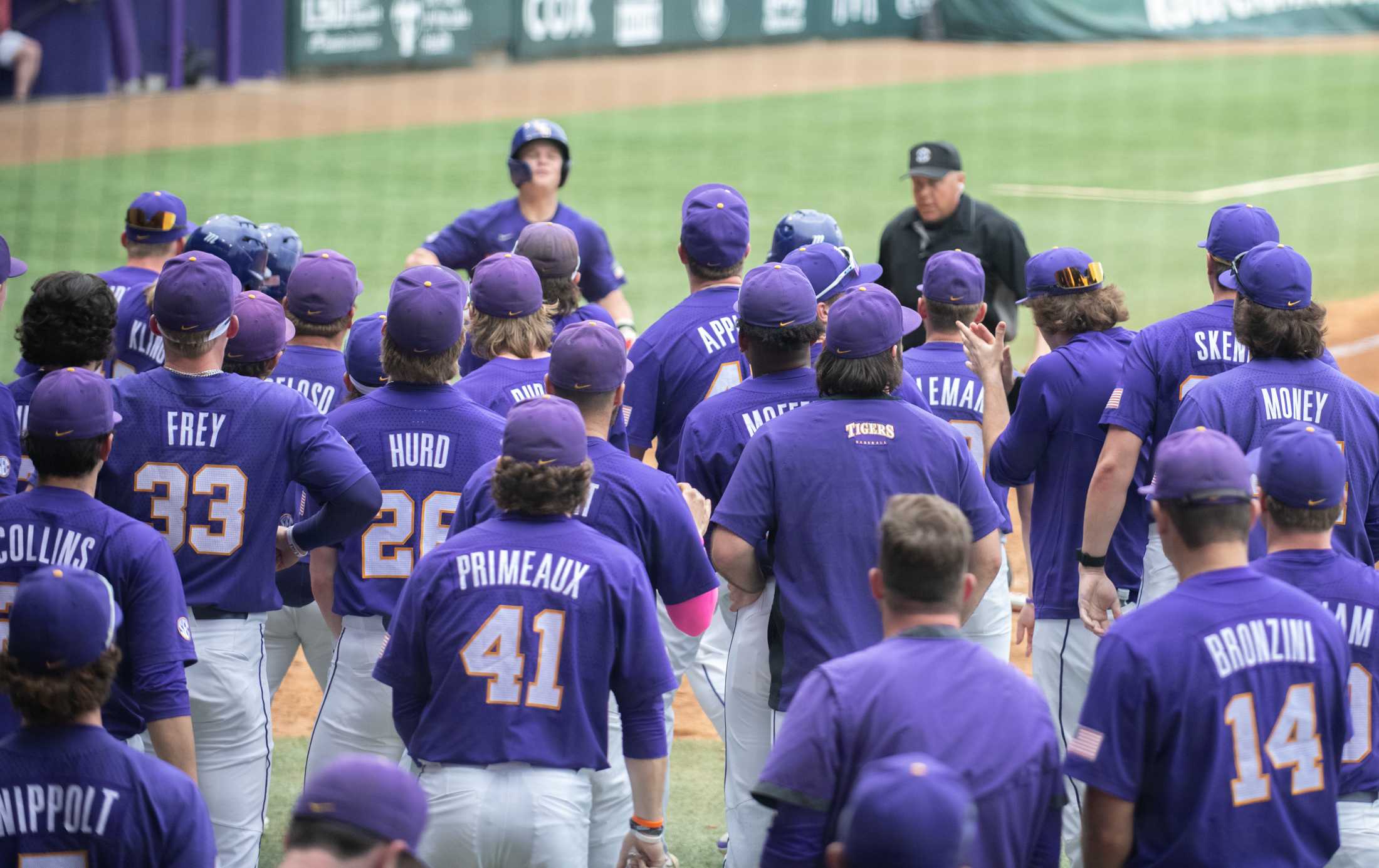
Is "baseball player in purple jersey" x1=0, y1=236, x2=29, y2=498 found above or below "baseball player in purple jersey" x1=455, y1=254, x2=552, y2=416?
below

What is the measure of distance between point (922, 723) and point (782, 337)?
5.55ft

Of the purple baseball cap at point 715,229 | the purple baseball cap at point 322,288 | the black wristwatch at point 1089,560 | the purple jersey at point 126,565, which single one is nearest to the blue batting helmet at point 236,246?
the purple baseball cap at point 322,288

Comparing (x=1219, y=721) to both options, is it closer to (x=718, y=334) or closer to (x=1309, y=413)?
(x=1309, y=413)

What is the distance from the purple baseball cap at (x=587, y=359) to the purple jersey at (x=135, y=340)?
2.29 metres

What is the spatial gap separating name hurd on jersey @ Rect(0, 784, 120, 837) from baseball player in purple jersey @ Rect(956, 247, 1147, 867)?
268 centimetres

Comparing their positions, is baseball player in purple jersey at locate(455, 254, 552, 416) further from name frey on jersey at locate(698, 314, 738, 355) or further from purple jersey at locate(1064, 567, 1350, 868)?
purple jersey at locate(1064, 567, 1350, 868)

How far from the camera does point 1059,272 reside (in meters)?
4.72

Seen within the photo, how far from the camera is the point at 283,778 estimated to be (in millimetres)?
5242

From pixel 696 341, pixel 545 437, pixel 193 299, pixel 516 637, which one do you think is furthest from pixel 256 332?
pixel 516 637

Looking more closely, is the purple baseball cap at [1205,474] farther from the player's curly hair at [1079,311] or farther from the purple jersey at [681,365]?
the purple jersey at [681,365]

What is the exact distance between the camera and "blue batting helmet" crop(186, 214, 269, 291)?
5.43m

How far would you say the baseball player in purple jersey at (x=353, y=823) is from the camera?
2.34 metres

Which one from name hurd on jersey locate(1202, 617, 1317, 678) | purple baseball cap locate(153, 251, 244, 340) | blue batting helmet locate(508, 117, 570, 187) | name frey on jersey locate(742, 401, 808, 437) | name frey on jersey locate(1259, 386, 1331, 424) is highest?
blue batting helmet locate(508, 117, 570, 187)

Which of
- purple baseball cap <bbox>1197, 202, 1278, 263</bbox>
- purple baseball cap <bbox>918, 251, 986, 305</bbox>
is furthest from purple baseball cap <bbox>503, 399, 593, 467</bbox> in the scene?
purple baseball cap <bbox>1197, 202, 1278, 263</bbox>
